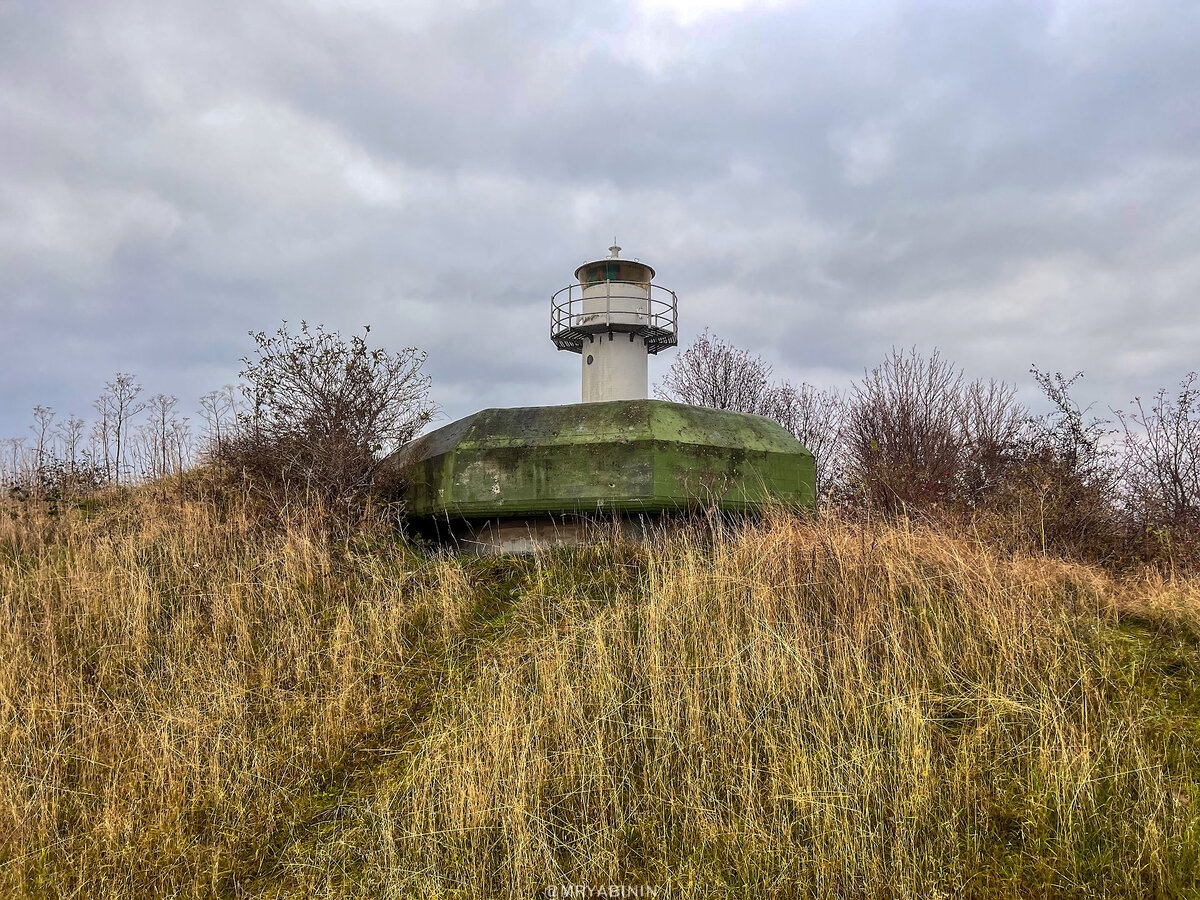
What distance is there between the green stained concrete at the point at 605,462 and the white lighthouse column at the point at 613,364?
21.0ft

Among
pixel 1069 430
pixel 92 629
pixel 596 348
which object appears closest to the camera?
pixel 92 629

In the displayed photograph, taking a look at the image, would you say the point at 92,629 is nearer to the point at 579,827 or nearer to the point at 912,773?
the point at 579,827

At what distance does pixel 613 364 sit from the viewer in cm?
1391

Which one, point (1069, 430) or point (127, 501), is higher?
point (1069, 430)

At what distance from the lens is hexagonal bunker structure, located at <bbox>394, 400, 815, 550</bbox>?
686 cm

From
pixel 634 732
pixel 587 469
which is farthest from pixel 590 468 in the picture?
pixel 634 732

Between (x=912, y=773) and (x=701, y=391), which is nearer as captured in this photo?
(x=912, y=773)

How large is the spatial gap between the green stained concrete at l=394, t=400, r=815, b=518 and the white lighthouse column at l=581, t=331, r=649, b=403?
251 inches

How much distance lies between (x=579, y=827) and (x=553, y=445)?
4054mm

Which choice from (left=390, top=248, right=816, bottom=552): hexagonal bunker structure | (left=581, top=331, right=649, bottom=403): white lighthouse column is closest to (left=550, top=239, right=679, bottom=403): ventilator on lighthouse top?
(left=581, top=331, right=649, bottom=403): white lighthouse column

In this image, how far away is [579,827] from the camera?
10.9 ft

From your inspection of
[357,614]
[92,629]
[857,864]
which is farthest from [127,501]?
[857,864]

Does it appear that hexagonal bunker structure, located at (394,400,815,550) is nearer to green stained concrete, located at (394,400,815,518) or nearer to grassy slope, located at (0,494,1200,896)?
green stained concrete, located at (394,400,815,518)

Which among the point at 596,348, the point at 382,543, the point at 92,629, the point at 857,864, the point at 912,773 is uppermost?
the point at 596,348
